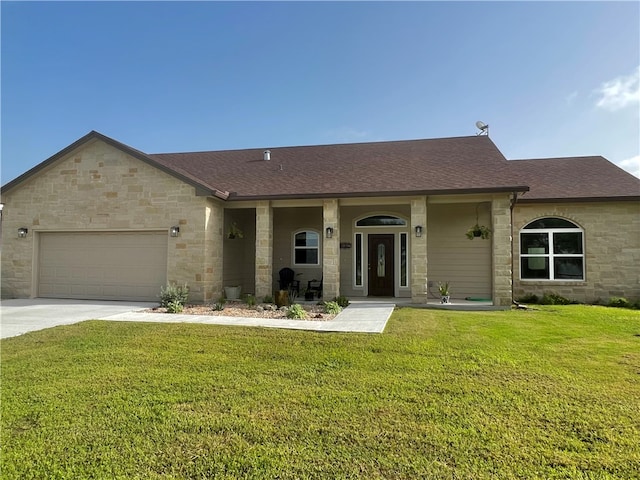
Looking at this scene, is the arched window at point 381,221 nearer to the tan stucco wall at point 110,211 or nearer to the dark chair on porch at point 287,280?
the dark chair on porch at point 287,280

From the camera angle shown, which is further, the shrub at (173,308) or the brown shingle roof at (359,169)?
the brown shingle roof at (359,169)

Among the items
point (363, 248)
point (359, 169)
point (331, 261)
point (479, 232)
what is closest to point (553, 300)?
point (479, 232)

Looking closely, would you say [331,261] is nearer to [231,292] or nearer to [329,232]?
[329,232]

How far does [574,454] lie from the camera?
2.98m

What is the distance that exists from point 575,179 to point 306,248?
10230 millimetres

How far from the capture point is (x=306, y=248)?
565 inches

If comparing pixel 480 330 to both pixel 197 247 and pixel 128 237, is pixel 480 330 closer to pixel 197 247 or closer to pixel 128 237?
pixel 197 247

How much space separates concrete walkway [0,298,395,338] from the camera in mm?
7591

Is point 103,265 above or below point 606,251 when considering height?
below

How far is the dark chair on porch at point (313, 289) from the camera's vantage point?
40.7 ft

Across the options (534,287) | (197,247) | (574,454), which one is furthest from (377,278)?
(574,454)

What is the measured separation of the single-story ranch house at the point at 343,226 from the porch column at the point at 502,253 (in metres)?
0.04

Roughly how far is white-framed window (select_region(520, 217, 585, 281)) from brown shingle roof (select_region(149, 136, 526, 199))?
190 cm

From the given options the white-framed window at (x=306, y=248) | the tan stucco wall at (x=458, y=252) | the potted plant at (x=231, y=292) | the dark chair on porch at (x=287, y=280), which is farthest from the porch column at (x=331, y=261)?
the tan stucco wall at (x=458, y=252)
